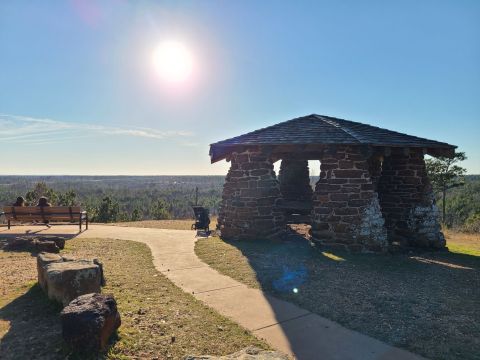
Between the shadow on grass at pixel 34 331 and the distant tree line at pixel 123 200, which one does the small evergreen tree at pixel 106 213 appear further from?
the shadow on grass at pixel 34 331

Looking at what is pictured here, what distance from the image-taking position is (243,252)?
28.8 ft

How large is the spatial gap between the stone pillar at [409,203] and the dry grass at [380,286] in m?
0.82

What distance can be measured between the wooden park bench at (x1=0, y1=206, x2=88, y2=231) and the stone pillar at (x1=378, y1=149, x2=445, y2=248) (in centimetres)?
979

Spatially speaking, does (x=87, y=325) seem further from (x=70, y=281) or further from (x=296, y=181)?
(x=296, y=181)

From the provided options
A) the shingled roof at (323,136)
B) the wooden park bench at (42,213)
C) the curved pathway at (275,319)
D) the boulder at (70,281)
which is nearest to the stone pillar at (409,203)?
the shingled roof at (323,136)

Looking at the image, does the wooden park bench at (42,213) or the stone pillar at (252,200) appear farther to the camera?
the wooden park bench at (42,213)

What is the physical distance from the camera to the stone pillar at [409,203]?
10508 mm

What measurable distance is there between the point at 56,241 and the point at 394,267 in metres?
7.80

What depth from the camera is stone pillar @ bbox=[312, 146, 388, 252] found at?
9.09m

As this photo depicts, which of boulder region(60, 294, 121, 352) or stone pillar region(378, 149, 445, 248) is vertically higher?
stone pillar region(378, 149, 445, 248)

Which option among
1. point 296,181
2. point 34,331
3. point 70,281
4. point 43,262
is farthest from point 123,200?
point 34,331

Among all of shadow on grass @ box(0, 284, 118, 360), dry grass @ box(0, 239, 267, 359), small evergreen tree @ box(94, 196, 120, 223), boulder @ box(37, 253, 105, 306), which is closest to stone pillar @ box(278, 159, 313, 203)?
dry grass @ box(0, 239, 267, 359)

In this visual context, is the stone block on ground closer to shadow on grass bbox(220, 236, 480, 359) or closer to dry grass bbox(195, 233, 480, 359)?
dry grass bbox(195, 233, 480, 359)

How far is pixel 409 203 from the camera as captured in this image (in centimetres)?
1084
